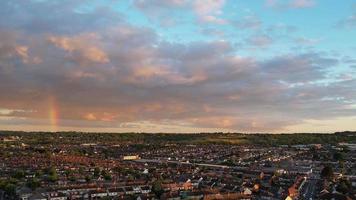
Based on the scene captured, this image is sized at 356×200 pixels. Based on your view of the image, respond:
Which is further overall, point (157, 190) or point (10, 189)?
point (10, 189)

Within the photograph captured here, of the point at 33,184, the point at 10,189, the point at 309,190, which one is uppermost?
the point at 33,184

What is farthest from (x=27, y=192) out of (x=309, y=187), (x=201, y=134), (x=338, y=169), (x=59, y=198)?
(x=201, y=134)

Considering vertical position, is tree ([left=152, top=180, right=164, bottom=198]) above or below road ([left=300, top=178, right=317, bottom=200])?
above

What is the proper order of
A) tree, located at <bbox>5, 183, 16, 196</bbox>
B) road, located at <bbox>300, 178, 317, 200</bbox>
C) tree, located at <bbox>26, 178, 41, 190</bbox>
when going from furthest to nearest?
tree, located at <bbox>26, 178, 41, 190</bbox>
road, located at <bbox>300, 178, 317, 200</bbox>
tree, located at <bbox>5, 183, 16, 196</bbox>

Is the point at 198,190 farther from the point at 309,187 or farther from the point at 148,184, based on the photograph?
the point at 309,187

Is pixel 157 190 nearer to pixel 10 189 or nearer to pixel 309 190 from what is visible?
pixel 10 189

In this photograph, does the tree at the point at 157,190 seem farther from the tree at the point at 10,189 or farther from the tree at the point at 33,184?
the tree at the point at 10,189

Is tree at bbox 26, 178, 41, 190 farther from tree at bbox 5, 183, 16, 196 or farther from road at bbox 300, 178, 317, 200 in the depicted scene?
road at bbox 300, 178, 317, 200

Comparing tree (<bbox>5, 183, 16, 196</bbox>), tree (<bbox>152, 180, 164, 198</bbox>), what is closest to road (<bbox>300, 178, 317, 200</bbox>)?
tree (<bbox>152, 180, 164, 198</bbox>)

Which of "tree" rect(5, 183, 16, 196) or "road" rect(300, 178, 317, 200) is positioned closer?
"tree" rect(5, 183, 16, 196)

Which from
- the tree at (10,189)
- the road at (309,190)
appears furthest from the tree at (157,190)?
the road at (309,190)

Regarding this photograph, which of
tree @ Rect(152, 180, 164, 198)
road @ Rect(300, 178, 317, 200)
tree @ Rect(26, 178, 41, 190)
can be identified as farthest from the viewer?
tree @ Rect(26, 178, 41, 190)

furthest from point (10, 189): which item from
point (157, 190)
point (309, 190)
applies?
point (309, 190)
